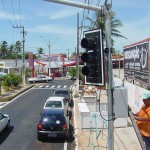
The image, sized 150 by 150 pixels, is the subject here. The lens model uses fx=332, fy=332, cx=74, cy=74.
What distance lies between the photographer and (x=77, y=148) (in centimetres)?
1461

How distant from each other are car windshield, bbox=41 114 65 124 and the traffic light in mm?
8795

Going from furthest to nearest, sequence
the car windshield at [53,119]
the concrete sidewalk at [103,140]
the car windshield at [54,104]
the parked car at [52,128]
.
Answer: the car windshield at [54,104]
the car windshield at [53,119]
the parked car at [52,128]
the concrete sidewalk at [103,140]

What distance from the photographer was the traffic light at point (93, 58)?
780 cm

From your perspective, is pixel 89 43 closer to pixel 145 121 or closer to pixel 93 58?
pixel 93 58

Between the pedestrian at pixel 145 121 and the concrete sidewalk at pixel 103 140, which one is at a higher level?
the pedestrian at pixel 145 121

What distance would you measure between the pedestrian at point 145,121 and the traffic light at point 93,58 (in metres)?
1.11

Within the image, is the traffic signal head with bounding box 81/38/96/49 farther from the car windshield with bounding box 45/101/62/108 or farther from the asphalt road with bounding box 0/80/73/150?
the car windshield with bounding box 45/101/62/108

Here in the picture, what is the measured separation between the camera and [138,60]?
28.0 metres

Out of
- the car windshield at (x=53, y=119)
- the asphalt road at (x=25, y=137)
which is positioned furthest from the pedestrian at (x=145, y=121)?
the car windshield at (x=53, y=119)

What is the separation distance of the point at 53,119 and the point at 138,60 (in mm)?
13514

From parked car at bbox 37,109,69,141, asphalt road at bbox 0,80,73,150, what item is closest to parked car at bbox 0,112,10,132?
asphalt road at bbox 0,80,73,150

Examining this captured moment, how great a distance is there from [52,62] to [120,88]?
72.5 metres

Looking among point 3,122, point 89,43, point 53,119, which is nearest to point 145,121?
point 89,43

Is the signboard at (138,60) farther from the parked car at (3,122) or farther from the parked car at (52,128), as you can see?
the parked car at (3,122)
